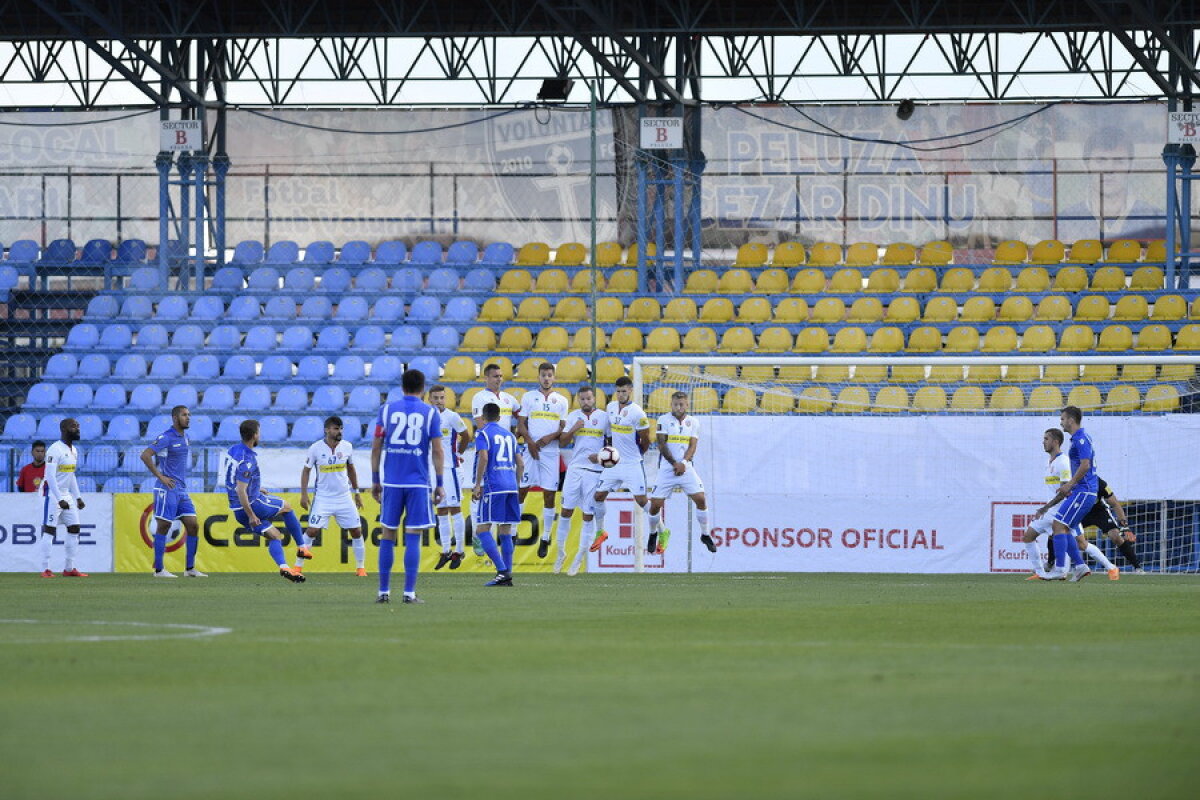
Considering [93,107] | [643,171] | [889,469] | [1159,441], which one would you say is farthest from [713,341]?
[93,107]

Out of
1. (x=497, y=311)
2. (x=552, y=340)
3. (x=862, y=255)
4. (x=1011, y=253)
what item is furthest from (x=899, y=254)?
(x=497, y=311)

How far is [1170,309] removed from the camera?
32562mm

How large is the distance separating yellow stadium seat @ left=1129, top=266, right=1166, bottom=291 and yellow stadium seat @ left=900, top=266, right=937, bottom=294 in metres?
3.56

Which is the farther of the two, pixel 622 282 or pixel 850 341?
pixel 622 282

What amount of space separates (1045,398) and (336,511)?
11.5 m

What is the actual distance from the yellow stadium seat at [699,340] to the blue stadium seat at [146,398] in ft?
31.3

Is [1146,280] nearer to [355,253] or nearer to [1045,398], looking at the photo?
[1045,398]

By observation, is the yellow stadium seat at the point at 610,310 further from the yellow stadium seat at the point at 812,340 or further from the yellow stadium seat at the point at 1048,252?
the yellow stadium seat at the point at 1048,252

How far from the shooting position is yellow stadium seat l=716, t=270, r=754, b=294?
115 feet

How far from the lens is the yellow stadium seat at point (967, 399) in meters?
28.7

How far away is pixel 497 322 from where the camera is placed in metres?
35.1

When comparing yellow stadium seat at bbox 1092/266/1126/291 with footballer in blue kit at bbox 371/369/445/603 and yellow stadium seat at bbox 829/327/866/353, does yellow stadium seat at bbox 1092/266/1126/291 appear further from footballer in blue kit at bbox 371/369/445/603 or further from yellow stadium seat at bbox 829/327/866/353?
footballer in blue kit at bbox 371/369/445/603

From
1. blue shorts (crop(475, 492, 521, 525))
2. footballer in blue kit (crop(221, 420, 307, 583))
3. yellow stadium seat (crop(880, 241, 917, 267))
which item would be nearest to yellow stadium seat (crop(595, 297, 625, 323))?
yellow stadium seat (crop(880, 241, 917, 267))

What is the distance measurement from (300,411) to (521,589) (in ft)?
49.0
